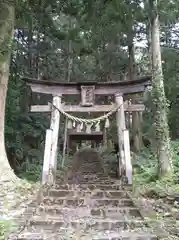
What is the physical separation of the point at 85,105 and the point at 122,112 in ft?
4.15

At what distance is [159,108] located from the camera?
7.34 meters

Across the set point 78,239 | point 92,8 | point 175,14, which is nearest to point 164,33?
point 175,14

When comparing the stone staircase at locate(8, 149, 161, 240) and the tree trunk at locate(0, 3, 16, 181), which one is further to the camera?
the tree trunk at locate(0, 3, 16, 181)

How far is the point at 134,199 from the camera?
551 cm

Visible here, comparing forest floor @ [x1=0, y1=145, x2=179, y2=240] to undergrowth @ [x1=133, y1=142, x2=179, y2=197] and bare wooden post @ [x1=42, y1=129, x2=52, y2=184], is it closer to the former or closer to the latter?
undergrowth @ [x1=133, y1=142, x2=179, y2=197]

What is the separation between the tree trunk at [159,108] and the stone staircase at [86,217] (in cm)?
141

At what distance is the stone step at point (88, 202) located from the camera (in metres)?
5.36

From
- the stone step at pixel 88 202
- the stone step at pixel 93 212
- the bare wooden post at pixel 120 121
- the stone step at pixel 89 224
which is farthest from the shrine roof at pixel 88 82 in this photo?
the stone step at pixel 89 224

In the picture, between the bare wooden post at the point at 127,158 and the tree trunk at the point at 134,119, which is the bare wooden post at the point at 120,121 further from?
the tree trunk at the point at 134,119

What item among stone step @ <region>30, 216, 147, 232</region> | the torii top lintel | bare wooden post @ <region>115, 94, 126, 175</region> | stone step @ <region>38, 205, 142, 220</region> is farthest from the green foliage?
the torii top lintel

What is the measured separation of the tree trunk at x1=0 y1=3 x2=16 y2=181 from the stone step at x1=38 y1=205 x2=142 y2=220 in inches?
76.5

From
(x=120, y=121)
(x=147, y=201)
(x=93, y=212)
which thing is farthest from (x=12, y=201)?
(x=120, y=121)

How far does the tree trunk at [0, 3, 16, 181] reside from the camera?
21.6 feet

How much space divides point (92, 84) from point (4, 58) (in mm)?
3016
